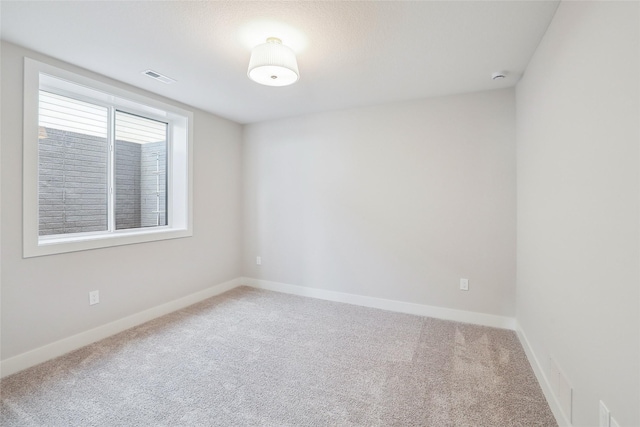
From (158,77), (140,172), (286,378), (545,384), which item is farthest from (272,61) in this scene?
(545,384)

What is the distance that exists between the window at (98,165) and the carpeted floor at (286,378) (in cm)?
102

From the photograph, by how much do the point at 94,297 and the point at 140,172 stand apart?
140 centimetres

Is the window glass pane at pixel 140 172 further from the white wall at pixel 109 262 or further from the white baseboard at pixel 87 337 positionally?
the white baseboard at pixel 87 337

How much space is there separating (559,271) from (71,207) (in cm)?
374

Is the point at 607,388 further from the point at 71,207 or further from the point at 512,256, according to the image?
the point at 71,207

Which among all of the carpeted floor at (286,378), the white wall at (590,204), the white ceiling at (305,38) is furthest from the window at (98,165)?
the white wall at (590,204)

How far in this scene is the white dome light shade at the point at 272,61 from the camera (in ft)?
5.99

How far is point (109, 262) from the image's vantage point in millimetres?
2678

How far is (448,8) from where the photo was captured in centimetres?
167

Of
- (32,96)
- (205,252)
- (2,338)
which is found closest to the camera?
(2,338)

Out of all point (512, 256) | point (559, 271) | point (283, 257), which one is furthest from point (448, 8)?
point (283, 257)

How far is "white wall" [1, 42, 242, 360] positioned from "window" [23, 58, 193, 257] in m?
0.07

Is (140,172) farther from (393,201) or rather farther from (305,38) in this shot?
(393,201)

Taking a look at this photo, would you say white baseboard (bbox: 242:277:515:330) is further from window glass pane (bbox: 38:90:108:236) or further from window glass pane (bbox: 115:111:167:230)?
window glass pane (bbox: 38:90:108:236)
